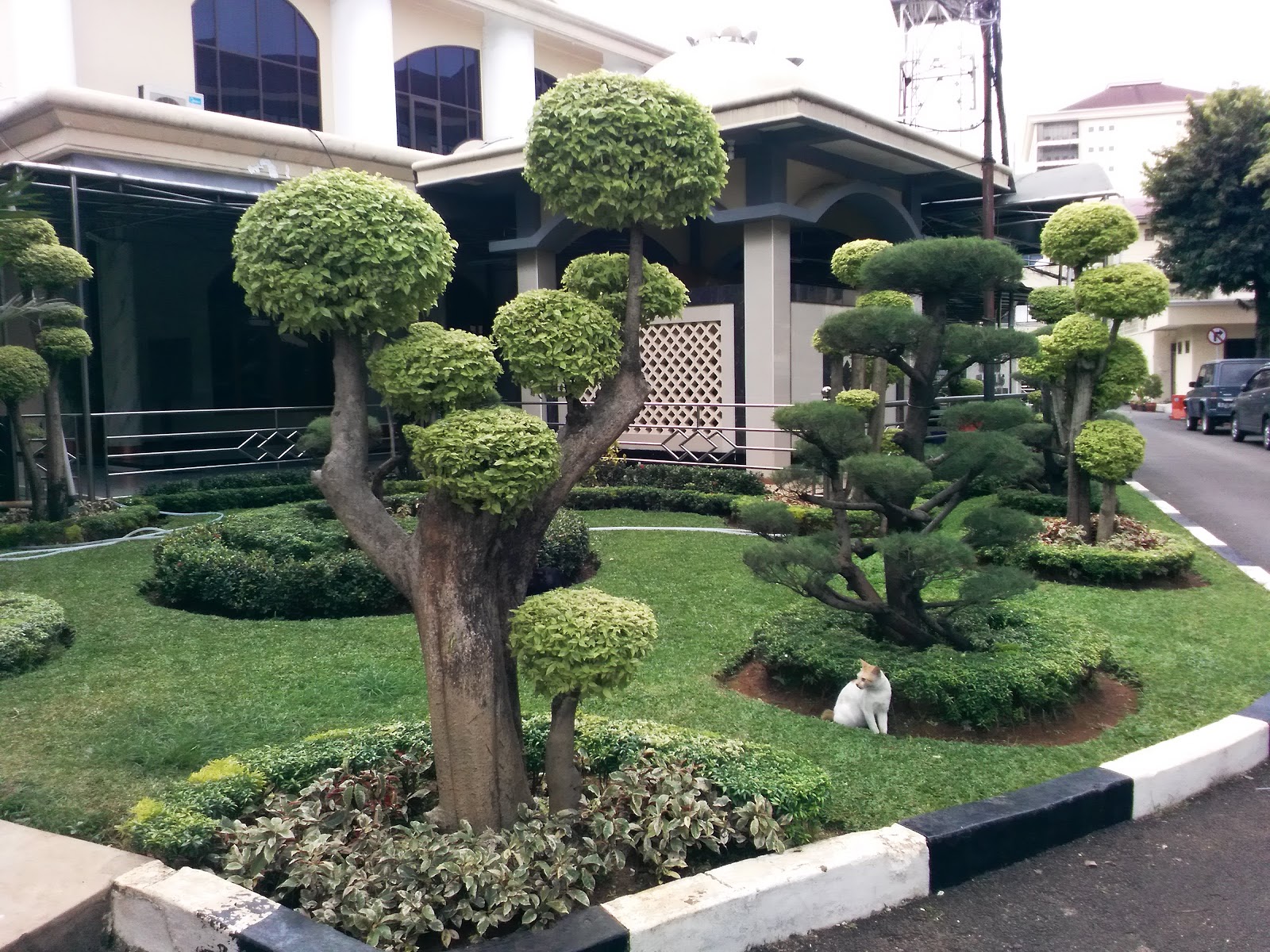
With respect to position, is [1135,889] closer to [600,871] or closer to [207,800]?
[600,871]

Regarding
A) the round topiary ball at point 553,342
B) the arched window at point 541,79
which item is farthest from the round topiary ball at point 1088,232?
the arched window at point 541,79

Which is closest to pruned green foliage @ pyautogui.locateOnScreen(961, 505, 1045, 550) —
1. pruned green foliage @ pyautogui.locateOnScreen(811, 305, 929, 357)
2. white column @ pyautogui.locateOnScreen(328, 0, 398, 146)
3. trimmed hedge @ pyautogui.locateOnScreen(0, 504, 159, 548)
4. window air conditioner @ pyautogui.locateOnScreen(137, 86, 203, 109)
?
pruned green foliage @ pyautogui.locateOnScreen(811, 305, 929, 357)

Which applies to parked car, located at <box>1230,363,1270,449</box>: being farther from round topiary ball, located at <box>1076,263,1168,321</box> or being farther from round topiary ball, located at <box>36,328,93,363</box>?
round topiary ball, located at <box>36,328,93,363</box>

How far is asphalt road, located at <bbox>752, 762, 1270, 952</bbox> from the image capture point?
10.5ft

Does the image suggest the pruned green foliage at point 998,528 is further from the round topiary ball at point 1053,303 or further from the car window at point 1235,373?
the car window at point 1235,373

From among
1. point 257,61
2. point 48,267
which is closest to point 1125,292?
point 48,267

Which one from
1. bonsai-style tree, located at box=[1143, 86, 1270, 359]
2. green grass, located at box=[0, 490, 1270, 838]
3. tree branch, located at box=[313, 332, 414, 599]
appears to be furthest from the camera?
bonsai-style tree, located at box=[1143, 86, 1270, 359]

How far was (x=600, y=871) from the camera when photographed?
333 cm

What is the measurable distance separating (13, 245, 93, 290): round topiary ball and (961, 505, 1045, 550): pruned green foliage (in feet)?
30.6

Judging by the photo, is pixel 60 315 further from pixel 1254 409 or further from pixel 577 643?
pixel 1254 409

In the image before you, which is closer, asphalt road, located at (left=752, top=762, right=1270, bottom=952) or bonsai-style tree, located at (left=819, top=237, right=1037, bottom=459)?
asphalt road, located at (left=752, top=762, right=1270, bottom=952)

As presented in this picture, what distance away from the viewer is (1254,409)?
68.0ft

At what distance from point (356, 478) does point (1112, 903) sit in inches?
115

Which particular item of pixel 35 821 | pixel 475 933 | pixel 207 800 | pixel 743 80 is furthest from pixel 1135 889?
pixel 743 80
